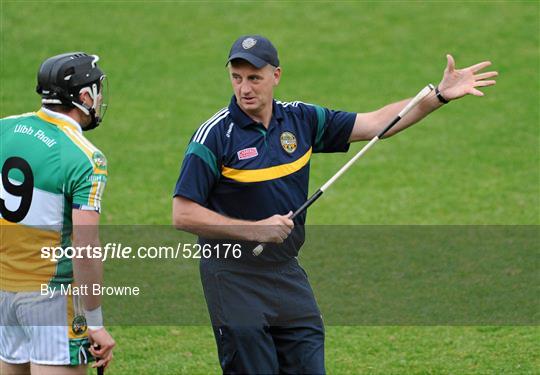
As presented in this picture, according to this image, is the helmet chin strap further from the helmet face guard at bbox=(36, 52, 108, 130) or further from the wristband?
the wristband

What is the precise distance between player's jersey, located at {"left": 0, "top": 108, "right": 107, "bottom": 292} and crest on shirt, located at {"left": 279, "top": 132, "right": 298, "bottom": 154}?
1.13m

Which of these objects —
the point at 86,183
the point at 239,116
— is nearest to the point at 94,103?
the point at 86,183

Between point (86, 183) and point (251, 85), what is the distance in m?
1.19

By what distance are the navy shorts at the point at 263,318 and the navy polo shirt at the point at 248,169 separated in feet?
0.50

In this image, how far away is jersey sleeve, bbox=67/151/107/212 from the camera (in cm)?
548

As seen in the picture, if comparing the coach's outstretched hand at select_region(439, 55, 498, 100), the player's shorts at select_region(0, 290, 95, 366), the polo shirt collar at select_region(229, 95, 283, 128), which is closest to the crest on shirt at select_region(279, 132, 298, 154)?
the polo shirt collar at select_region(229, 95, 283, 128)

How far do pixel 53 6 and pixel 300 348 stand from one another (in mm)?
14535

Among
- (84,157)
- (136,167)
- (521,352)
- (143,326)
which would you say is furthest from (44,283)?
(136,167)

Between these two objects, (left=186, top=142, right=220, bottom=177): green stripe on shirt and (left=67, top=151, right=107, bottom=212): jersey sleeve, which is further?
(left=186, top=142, right=220, bottom=177): green stripe on shirt

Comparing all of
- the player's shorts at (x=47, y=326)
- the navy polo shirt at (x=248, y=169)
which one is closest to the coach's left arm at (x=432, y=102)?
the navy polo shirt at (x=248, y=169)

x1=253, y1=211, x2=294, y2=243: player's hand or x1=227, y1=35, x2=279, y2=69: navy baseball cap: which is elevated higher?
x1=227, y1=35, x2=279, y2=69: navy baseball cap

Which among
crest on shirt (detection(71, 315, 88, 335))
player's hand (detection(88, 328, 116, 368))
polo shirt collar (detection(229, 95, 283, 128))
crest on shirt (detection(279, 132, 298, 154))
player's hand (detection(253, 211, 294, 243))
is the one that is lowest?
player's hand (detection(88, 328, 116, 368))

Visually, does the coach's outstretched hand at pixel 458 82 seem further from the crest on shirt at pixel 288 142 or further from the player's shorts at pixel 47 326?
the player's shorts at pixel 47 326

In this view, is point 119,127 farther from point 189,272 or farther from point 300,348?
point 300,348
